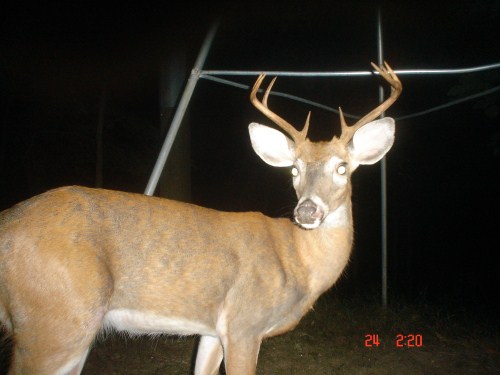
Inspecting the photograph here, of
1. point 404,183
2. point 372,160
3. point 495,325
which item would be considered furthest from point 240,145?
point 372,160

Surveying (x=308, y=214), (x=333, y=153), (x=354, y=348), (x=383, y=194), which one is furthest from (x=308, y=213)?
(x=383, y=194)

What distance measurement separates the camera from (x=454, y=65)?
28.5ft

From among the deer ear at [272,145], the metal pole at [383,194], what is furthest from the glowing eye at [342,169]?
the metal pole at [383,194]

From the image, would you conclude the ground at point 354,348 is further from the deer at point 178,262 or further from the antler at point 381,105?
the antler at point 381,105

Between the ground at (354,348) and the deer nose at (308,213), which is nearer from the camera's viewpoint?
the deer nose at (308,213)

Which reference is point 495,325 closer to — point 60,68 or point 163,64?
point 163,64

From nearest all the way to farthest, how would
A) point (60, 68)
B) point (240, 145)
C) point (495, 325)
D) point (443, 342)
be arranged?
1. point (443, 342)
2. point (495, 325)
3. point (60, 68)
4. point (240, 145)

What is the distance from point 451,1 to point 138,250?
20.5ft

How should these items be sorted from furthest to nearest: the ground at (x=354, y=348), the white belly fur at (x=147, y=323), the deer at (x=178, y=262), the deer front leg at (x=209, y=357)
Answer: the ground at (x=354, y=348) < the deer front leg at (x=209, y=357) < the white belly fur at (x=147, y=323) < the deer at (x=178, y=262)

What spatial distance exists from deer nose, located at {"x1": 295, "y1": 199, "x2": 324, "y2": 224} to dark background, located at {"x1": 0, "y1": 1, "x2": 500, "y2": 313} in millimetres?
5279

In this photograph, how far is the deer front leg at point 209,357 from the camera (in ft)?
13.2
